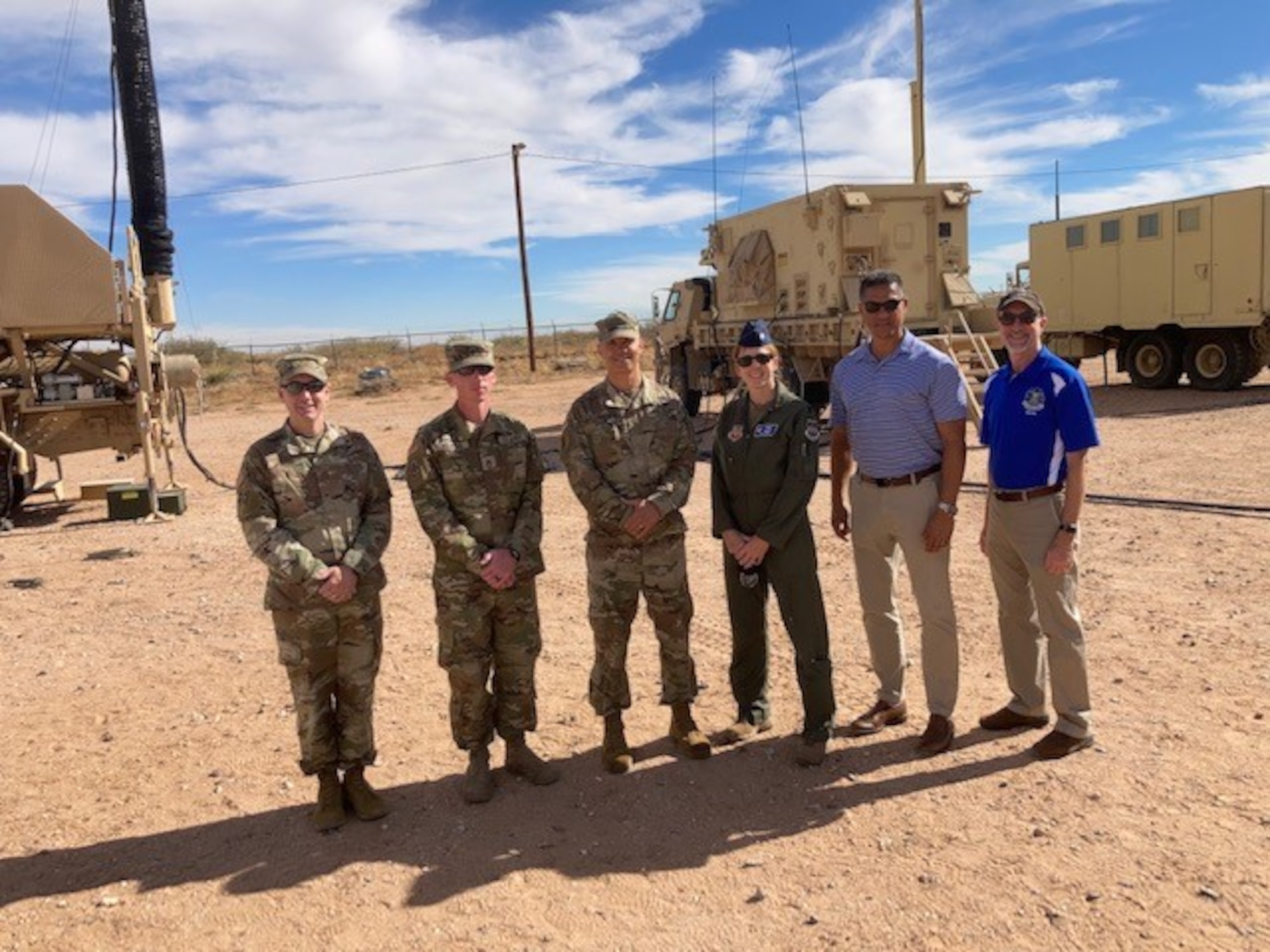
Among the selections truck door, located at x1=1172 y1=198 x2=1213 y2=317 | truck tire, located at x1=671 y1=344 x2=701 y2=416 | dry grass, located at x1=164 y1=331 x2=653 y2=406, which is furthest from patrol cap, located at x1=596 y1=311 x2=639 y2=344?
dry grass, located at x1=164 y1=331 x2=653 y2=406

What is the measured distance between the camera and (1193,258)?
16406 mm

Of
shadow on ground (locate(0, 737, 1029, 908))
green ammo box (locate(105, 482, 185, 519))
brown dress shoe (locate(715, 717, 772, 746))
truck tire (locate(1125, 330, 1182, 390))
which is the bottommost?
shadow on ground (locate(0, 737, 1029, 908))

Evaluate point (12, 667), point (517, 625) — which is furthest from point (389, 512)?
point (12, 667)

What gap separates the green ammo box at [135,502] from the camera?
10094 mm

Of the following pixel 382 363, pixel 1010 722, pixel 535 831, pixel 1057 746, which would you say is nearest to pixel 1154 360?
pixel 1010 722

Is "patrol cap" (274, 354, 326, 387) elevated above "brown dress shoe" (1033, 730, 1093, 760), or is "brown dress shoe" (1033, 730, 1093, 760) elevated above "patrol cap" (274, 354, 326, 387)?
"patrol cap" (274, 354, 326, 387)

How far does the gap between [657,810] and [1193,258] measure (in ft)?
53.9

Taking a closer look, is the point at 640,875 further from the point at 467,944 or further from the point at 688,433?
the point at 688,433

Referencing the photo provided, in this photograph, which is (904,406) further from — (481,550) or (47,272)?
(47,272)

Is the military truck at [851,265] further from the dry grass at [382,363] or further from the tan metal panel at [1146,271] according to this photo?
the dry grass at [382,363]

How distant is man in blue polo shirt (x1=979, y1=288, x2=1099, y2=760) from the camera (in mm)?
3701

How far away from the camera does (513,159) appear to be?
97.1ft

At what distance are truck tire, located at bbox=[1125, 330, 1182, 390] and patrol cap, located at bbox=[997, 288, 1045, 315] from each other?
15721mm

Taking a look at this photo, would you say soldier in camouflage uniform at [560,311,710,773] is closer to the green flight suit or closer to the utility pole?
the green flight suit
